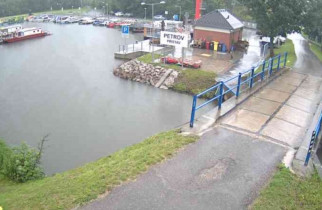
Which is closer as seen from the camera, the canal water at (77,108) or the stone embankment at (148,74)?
the canal water at (77,108)

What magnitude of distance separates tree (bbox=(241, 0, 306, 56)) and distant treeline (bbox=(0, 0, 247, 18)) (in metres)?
23.3

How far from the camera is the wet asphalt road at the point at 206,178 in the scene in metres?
6.84

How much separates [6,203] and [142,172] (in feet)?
9.65

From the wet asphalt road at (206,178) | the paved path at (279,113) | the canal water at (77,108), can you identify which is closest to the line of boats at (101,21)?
the canal water at (77,108)

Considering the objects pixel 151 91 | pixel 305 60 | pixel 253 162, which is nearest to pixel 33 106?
pixel 151 91

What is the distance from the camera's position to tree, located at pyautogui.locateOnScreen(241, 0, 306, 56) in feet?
79.7

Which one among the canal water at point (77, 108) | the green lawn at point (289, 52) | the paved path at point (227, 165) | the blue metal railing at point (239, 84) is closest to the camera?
the paved path at point (227, 165)

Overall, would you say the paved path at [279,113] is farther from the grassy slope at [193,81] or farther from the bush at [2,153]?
the bush at [2,153]

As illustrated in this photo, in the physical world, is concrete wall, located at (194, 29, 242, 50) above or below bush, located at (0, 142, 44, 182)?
above

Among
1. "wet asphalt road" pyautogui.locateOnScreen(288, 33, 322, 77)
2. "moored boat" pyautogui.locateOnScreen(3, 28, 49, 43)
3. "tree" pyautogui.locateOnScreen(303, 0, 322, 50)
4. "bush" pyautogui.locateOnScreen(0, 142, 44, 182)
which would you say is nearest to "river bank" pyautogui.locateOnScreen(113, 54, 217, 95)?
"wet asphalt road" pyautogui.locateOnScreen(288, 33, 322, 77)

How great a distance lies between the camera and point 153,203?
6.77m

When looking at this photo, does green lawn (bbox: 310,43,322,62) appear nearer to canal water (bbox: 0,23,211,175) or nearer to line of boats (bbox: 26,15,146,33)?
canal water (bbox: 0,23,211,175)

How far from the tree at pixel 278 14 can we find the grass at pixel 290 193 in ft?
62.4

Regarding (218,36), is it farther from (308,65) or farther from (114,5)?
(114,5)
